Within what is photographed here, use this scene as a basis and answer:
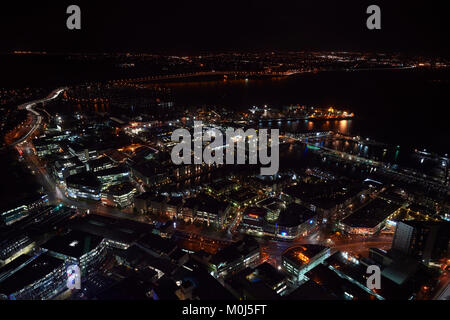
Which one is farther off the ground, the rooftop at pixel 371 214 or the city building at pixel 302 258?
the rooftop at pixel 371 214

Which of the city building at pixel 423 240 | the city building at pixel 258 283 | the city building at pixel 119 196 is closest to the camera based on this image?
the city building at pixel 258 283

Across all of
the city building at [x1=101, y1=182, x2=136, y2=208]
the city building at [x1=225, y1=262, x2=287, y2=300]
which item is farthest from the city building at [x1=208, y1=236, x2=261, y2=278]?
the city building at [x1=101, y1=182, x2=136, y2=208]

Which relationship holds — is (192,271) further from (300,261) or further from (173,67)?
(173,67)

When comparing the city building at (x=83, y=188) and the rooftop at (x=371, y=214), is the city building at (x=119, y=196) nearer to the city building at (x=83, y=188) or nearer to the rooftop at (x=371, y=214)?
the city building at (x=83, y=188)

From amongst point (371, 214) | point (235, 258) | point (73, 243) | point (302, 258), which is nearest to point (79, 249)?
point (73, 243)

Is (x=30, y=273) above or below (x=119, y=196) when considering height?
below

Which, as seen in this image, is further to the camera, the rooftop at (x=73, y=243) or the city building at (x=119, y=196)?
the city building at (x=119, y=196)

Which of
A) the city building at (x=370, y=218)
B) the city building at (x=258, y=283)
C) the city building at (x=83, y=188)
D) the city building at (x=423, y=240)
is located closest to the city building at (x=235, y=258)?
the city building at (x=258, y=283)

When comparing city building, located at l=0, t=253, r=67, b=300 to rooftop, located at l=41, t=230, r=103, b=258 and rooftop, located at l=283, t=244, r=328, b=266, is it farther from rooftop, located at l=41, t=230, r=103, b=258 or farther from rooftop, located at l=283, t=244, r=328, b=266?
rooftop, located at l=283, t=244, r=328, b=266

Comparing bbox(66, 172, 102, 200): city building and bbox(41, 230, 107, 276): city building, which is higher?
bbox(66, 172, 102, 200): city building

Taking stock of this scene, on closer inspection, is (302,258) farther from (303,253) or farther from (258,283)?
(258,283)

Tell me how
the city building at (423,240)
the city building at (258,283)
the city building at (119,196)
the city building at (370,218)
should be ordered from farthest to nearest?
the city building at (119,196)
the city building at (370,218)
the city building at (423,240)
the city building at (258,283)
